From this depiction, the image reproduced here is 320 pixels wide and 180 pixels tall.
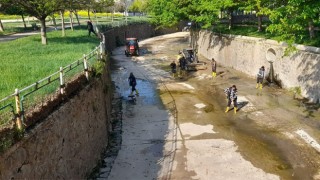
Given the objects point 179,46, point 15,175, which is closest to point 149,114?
point 15,175

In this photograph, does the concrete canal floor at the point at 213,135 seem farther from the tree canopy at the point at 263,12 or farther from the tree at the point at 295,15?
the tree at the point at 295,15

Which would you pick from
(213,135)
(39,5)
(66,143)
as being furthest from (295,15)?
(39,5)

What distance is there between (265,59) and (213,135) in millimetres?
13643

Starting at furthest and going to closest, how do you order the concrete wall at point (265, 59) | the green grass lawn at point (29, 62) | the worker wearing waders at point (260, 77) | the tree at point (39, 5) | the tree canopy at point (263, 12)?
the worker wearing waders at point (260, 77) → the tree at point (39, 5) → the concrete wall at point (265, 59) → the tree canopy at point (263, 12) → the green grass lawn at point (29, 62)

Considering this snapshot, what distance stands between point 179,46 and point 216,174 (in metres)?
44.3

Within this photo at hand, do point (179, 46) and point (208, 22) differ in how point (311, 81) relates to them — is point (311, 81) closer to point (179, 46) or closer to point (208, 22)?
point (208, 22)

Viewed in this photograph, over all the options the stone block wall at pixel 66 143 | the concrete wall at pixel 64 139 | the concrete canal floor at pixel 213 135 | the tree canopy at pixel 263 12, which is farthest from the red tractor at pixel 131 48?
the stone block wall at pixel 66 143

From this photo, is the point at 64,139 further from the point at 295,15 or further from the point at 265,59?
the point at 265,59

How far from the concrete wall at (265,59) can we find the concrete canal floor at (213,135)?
1.16 metres

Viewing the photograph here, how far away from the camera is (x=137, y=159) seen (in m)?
15.7

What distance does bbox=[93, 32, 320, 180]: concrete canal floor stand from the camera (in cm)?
1453

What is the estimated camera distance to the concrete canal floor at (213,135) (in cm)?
1453

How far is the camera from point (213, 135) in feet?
59.7

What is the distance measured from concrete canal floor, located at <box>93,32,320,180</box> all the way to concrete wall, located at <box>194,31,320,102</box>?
45.7 inches
